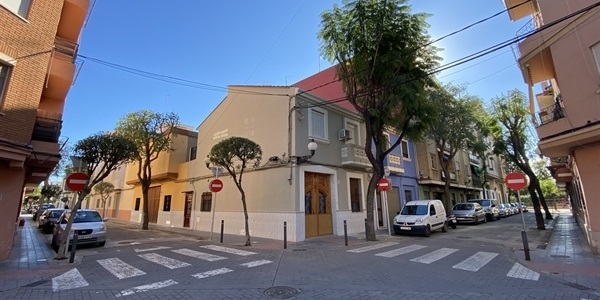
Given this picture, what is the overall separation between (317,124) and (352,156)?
8.75 feet

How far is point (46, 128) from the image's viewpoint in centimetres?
995

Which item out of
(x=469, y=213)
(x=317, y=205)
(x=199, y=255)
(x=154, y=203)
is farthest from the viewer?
(x=154, y=203)

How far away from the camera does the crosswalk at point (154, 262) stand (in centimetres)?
598

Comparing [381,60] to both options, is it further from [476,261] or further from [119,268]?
[119,268]

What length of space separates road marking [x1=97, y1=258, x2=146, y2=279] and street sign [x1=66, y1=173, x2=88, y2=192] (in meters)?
2.47

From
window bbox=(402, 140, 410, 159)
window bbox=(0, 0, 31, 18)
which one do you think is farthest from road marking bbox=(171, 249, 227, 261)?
window bbox=(402, 140, 410, 159)

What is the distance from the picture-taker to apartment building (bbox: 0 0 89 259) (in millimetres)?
8086

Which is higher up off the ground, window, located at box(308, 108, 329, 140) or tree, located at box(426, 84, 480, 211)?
tree, located at box(426, 84, 480, 211)

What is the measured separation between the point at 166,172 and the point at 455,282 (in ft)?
67.7

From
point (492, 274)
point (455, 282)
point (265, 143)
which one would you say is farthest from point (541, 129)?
point (265, 143)

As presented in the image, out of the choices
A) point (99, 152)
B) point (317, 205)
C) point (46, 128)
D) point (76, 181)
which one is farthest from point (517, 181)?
point (46, 128)

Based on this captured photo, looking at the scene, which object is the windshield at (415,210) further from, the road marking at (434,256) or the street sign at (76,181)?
the street sign at (76,181)

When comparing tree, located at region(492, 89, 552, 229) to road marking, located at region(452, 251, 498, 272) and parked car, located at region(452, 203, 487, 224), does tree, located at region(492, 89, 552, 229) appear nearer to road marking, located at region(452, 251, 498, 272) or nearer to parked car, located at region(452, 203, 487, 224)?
parked car, located at region(452, 203, 487, 224)

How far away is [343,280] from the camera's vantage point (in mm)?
6266
